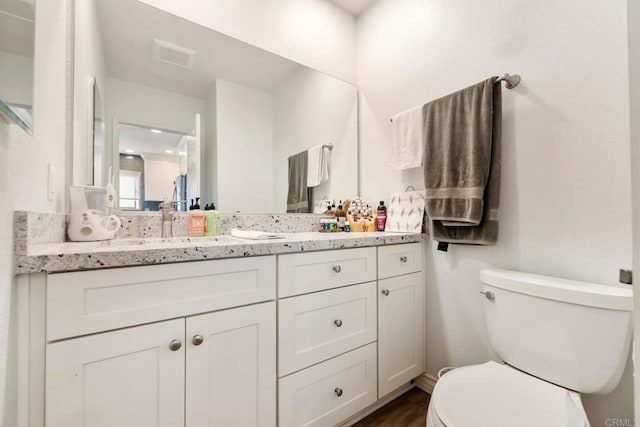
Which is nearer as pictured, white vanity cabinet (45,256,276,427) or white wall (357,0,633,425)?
white vanity cabinet (45,256,276,427)

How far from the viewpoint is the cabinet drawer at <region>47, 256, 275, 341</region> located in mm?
681

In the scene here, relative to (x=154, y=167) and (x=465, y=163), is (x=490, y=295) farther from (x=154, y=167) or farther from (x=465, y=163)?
(x=154, y=167)

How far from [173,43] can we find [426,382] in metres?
2.26

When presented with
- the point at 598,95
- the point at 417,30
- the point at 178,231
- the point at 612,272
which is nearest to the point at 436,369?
the point at 612,272

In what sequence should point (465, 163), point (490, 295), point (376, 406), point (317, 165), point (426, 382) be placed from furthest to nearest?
point (317, 165) < point (426, 382) < point (376, 406) < point (465, 163) < point (490, 295)

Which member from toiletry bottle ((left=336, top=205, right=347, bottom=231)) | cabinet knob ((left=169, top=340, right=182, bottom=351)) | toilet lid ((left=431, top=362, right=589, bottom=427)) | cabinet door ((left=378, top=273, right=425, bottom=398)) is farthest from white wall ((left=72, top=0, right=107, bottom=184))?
toilet lid ((left=431, top=362, right=589, bottom=427))

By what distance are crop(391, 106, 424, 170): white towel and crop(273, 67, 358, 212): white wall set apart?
412 mm

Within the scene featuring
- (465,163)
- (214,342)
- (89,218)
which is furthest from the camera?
(465,163)

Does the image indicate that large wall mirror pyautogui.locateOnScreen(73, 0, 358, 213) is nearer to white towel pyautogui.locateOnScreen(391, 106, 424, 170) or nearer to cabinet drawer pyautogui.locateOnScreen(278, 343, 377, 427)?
white towel pyautogui.locateOnScreen(391, 106, 424, 170)

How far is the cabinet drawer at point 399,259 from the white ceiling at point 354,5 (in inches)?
67.7

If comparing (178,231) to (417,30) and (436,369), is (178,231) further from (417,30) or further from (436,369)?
(417,30)

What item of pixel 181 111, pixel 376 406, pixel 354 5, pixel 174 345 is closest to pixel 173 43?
pixel 181 111

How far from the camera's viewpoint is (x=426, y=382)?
61.5 inches

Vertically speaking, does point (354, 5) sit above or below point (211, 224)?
above
